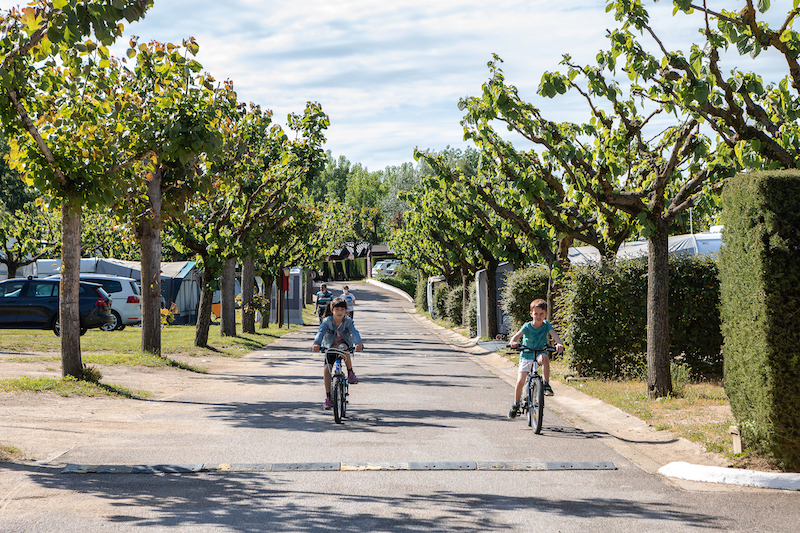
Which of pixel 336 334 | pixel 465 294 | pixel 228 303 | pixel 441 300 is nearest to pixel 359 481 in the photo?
pixel 336 334

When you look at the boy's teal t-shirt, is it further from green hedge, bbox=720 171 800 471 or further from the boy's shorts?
green hedge, bbox=720 171 800 471

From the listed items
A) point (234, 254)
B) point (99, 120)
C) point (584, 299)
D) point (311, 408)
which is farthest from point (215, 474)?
point (234, 254)

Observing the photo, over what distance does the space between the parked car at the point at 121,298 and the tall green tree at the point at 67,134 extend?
1626cm

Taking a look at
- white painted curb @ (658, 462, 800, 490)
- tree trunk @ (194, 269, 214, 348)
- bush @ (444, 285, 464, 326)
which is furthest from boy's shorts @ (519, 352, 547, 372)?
bush @ (444, 285, 464, 326)

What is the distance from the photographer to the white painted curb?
6871mm

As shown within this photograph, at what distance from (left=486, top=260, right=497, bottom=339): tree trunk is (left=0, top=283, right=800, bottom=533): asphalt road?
15.8 metres

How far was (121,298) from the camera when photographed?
28969 mm

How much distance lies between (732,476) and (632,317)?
7433 mm

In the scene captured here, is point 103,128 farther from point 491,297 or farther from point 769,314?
point 491,297

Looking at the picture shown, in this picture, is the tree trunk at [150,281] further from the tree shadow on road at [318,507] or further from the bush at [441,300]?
the bush at [441,300]

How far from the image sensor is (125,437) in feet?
29.9

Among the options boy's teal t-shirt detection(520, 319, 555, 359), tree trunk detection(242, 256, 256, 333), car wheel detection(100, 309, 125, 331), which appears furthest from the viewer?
tree trunk detection(242, 256, 256, 333)

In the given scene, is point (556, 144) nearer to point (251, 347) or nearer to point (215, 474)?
point (215, 474)

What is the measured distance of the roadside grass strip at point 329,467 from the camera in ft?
24.1
